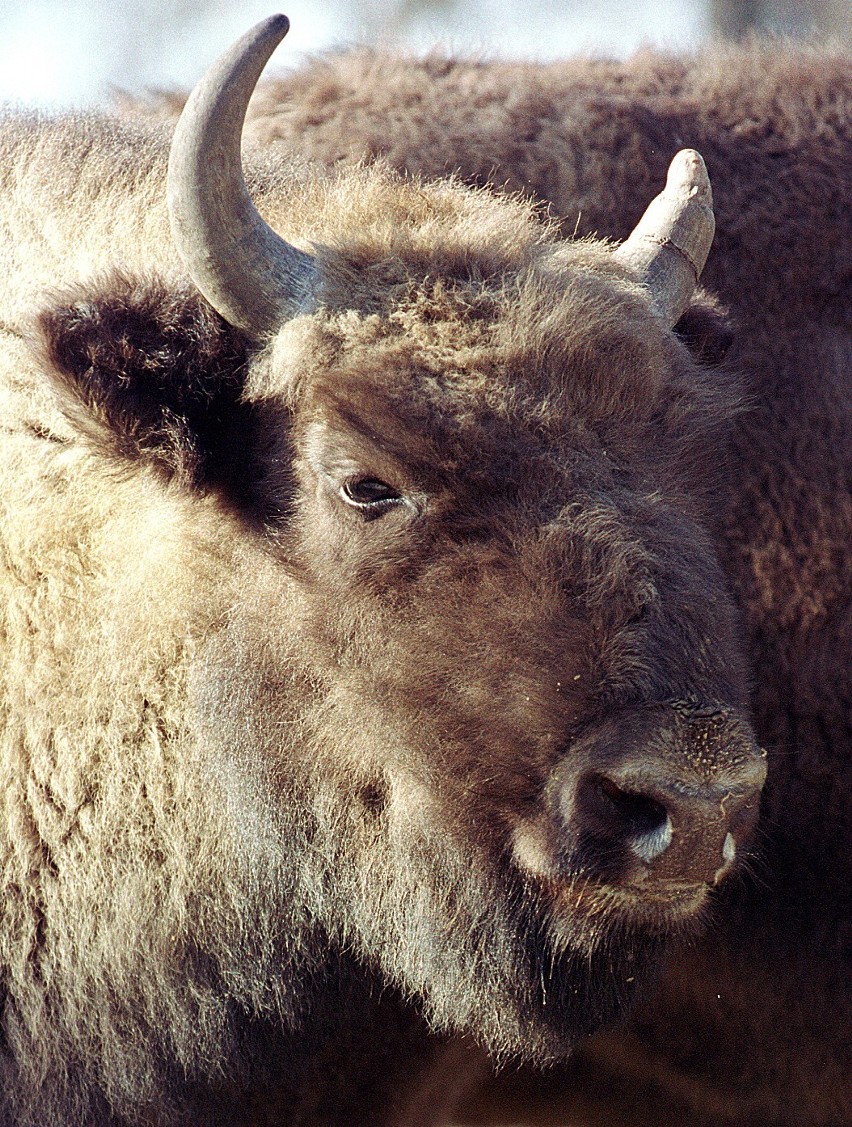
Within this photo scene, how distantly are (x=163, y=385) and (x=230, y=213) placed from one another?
438 millimetres

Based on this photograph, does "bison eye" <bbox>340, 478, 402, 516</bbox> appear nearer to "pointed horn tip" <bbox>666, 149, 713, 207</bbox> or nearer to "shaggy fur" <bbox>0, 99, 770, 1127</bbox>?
"shaggy fur" <bbox>0, 99, 770, 1127</bbox>

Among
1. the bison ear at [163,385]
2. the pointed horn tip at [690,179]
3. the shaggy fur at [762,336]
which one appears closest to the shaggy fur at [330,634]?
the bison ear at [163,385]

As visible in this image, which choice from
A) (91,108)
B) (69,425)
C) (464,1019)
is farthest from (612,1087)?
(91,108)

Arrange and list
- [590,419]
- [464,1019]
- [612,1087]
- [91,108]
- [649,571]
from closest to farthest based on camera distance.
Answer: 1. [649,571]
2. [590,419]
3. [464,1019]
4. [91,108]
5. [612,1087]

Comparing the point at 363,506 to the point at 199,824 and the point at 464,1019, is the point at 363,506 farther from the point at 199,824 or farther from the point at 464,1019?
the point at 464,1019

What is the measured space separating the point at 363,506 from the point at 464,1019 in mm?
1396

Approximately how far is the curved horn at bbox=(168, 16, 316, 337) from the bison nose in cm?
135

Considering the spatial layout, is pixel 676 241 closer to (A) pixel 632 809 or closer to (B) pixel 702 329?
(B) pixel 702 329

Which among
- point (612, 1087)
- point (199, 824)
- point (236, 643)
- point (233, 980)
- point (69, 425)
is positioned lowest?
point (612, 1087)

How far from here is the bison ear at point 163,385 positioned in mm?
3125

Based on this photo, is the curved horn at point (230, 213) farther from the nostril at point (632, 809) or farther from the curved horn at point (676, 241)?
the nostril at point (632, 809)

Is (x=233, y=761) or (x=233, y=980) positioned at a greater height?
(x=233, y=761)

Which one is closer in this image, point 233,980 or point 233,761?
point 233,761

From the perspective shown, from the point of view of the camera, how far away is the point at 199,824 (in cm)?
356
